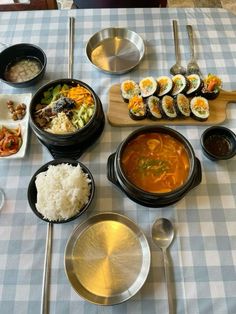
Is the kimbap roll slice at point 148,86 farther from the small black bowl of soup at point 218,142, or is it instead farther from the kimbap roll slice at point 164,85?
the small black bowl of soup at point 218,142

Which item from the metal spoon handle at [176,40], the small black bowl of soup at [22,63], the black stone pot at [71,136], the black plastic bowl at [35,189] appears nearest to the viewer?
the black plastic bowl at [35,189]

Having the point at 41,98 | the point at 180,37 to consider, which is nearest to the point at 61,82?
the point at 41,98

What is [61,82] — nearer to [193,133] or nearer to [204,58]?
[193,133]

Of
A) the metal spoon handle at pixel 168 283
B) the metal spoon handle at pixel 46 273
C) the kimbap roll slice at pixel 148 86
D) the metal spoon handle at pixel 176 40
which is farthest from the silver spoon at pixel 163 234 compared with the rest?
the metal spoon handle at pixel 176 40

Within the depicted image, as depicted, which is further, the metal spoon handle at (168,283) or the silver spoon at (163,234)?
the silver spoon at (163,234)

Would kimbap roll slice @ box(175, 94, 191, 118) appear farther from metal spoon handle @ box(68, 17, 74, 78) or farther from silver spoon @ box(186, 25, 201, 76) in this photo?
metal spoon handle @ box(68, 17, 74, 78)

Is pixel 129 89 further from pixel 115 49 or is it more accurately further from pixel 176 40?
pixel 176 40
